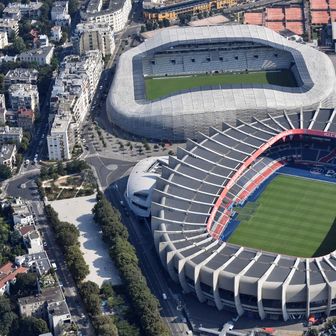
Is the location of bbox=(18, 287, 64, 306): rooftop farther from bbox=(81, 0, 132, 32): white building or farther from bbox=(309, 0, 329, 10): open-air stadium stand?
bbox=(309, 0, 329, 10): open-air stadium stand

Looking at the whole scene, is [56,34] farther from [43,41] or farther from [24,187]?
[24,187]

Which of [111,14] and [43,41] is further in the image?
[111,14]

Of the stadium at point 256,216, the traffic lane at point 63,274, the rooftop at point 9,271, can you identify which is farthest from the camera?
the rooftop at point 9,271

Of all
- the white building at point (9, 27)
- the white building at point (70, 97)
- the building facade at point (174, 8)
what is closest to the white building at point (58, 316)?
the white building at point (70, 97)

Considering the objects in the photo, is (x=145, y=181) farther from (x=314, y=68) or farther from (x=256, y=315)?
(x=314, y=68)

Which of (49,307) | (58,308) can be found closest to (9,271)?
(49,307)

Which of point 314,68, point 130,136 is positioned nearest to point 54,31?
point 130,136

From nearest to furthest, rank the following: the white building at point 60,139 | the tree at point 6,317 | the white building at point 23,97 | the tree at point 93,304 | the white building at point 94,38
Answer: the tree at point 6,317 → the tree at point 93,304 → the white building at point 60,139 → the white building at point 23,97 → the white building at point 94,38

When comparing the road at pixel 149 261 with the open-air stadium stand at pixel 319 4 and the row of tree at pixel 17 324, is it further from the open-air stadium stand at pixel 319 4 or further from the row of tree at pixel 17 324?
the open-air stadium stand at pixel 319 4
